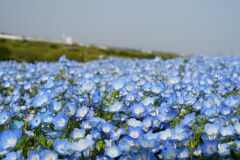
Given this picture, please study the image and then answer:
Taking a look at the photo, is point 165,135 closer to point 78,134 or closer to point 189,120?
point 189,120

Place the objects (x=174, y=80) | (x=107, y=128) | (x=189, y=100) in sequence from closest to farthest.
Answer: (x=107, y=128)
(x=189, y=100)
(x=174, y=80)

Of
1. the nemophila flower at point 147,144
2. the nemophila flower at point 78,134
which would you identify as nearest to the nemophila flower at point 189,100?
the nemophila flower at point 147,144

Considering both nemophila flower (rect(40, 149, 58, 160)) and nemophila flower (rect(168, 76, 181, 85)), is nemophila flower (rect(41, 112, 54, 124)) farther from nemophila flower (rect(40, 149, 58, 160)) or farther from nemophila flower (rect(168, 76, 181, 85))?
nemophila flower (rect(168, 76, 181, 85))

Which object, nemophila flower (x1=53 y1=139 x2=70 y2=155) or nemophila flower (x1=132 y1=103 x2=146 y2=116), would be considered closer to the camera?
nemophila flower (x1=53 y1=139 x2=70 y2=155)

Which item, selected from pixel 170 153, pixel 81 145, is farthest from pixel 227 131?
pixel 81 145

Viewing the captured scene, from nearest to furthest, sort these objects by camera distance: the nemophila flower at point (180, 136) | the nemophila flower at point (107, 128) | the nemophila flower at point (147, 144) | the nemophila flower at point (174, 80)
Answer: the nemophila flower at point (147, 144) → the nemophila flower at point (180, 136) → the nemophila flower at point (107, 128) → the nemophila flower at point (174, 80)

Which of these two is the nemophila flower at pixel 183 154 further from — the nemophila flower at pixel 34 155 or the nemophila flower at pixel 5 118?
the nemophila flower at pixel 5 118

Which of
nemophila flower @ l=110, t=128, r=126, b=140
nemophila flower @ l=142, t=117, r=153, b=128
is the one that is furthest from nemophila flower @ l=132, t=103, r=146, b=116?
nemophila flower @ l=110, t=128, r=126, b=140
